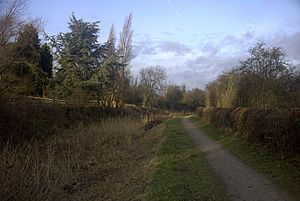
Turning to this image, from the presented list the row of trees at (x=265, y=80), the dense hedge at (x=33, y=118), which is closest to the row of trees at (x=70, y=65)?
the dense hedge at (x=33, y=118)

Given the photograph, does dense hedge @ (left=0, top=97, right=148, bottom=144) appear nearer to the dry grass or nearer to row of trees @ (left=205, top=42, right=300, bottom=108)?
the dry grass

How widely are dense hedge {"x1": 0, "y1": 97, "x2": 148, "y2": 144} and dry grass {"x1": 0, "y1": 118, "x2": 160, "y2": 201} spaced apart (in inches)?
61.5

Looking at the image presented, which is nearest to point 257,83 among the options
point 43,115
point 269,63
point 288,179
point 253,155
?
point 269,63

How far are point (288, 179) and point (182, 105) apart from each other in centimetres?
10313

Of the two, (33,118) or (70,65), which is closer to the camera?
(33,118)

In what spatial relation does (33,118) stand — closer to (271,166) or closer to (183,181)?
(183,181)

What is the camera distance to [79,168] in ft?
51.2

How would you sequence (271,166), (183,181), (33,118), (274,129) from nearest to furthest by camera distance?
(183,181), (271,166), (274,129), (33,118)

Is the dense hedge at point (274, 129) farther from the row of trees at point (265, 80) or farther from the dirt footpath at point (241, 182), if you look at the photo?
the row of trees at point (265, 80)

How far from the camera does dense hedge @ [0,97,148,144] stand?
19.1 metres

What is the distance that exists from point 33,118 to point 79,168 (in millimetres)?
8680

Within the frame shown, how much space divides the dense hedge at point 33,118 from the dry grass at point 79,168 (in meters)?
1.56

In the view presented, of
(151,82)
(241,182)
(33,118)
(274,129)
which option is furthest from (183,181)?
(151,82)

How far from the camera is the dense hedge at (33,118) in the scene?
19.1 m
